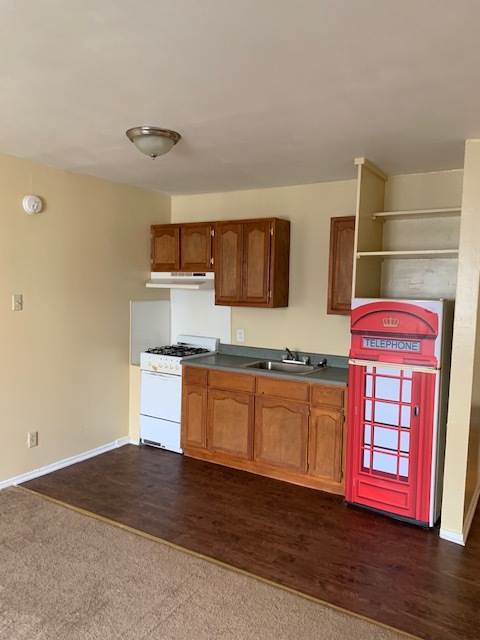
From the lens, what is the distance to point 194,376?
13.7ft

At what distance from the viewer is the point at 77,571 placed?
2.54 metres

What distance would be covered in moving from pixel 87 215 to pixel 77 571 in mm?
2699

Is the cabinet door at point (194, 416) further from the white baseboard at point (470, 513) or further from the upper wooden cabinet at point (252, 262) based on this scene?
the white baseboard at point (470, 513)

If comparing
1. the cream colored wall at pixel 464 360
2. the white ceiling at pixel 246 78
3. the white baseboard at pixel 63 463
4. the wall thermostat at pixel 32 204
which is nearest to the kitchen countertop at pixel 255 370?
the cream colored wall at pixel 464 360

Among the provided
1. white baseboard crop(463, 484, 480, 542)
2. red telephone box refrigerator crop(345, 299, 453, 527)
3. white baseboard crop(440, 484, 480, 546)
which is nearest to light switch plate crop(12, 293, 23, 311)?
red telephone box refrigerator crop(345, 299, 453, 527)

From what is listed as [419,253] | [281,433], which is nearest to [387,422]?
[281,433]

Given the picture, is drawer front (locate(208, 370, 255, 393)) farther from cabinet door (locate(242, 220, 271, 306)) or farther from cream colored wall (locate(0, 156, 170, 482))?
cream colored wall (locate(0, 156, 170, 482))

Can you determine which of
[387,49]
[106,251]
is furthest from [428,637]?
[106,251]

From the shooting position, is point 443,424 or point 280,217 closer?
point 443,424

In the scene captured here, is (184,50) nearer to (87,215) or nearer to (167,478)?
(87,215)

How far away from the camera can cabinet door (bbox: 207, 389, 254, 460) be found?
390cm

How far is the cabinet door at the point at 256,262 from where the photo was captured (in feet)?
13.2

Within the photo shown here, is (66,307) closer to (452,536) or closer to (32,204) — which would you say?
(32,204)

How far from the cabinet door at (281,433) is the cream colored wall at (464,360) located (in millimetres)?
1056
